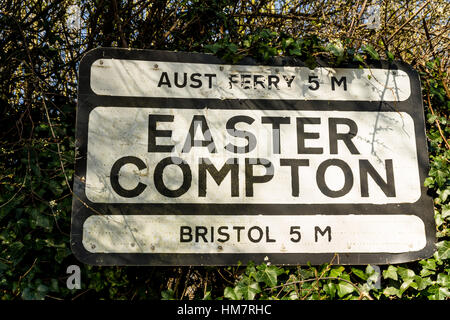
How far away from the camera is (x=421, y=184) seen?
66.6 inches

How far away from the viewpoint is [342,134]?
1.71 meters

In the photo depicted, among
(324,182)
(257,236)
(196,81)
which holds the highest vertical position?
(196,81)

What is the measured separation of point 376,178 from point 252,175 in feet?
1.97

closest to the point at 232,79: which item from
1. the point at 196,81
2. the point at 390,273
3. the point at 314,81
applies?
the point at 196,81

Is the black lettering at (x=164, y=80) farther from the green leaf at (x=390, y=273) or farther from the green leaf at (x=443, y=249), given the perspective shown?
the green leaf at (x=443, y=249)

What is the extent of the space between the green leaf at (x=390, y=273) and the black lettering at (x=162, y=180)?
103cm

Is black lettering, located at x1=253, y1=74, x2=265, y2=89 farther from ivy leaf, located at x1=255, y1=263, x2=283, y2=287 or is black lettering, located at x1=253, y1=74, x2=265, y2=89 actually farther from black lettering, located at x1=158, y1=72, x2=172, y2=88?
ivy leaf, located at x1=255, y1=263, x2=283, y2=287

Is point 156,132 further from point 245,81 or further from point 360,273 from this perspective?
point 360,273

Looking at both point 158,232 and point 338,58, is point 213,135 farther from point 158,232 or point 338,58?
point 338,58

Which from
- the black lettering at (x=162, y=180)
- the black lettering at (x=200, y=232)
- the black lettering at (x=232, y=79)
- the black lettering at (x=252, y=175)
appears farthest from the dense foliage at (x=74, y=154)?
the black lettering at (x=162, y=180)

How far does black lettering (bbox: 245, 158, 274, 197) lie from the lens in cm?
163

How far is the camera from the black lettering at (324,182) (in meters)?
1.65

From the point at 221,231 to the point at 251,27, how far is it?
76.7 inches
